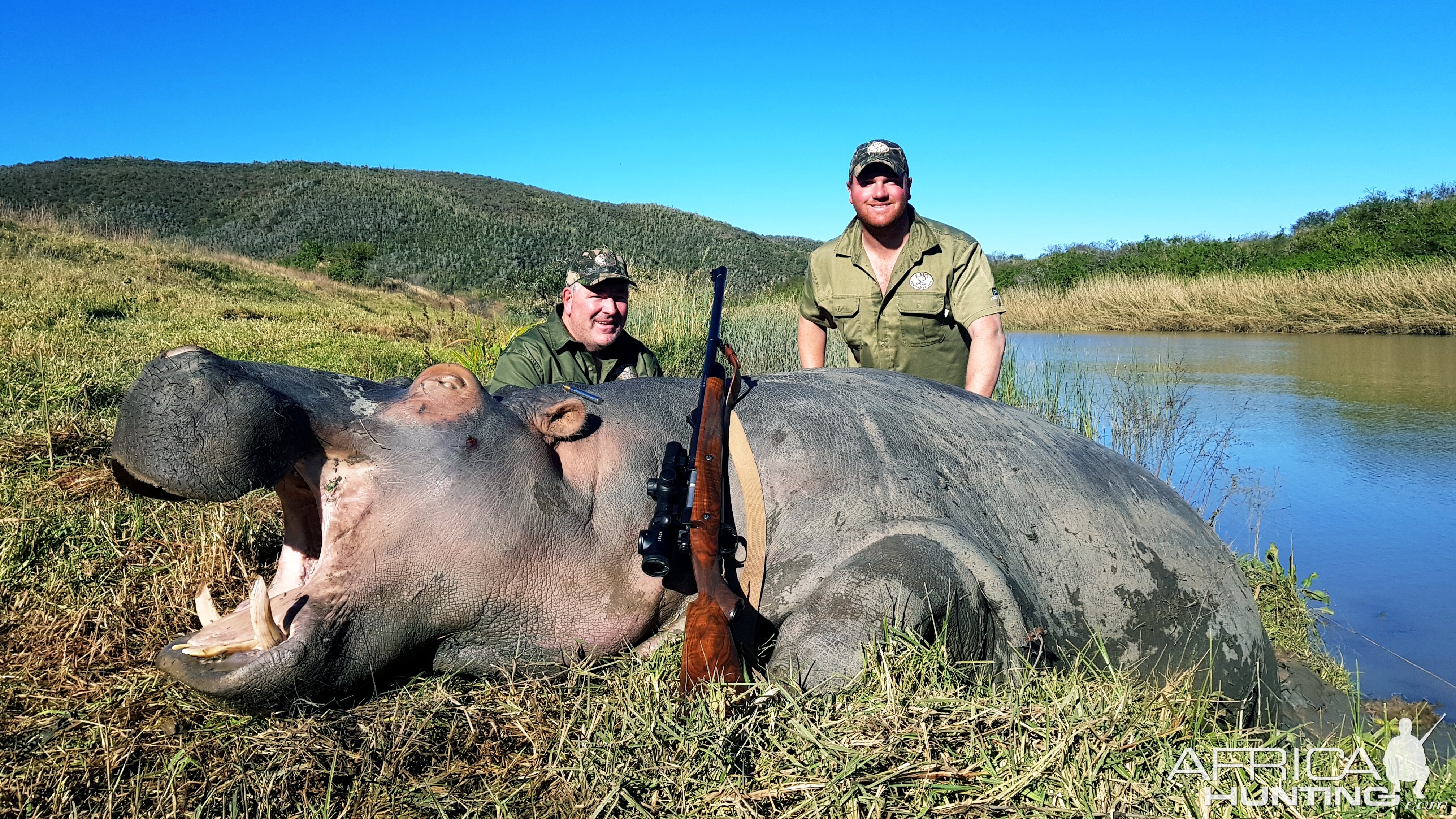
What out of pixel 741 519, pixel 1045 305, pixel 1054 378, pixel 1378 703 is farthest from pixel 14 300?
pixel 1045 305

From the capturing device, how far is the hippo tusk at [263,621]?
1.99 meters

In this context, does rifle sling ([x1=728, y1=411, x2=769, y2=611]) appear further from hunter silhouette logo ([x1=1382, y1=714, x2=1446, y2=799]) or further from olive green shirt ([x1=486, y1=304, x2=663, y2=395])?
olive green shirt ([x1=486, y1=304, x2=663, y2=395])

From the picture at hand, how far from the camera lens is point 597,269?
4.90m

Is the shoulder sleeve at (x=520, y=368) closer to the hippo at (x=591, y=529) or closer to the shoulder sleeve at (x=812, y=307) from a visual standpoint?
the shoulder sleeve at (x=812, y=307)

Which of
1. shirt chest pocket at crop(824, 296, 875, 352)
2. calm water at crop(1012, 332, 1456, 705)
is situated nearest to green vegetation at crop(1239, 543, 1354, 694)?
calm water at crop(1012, 332, 1456, 705)

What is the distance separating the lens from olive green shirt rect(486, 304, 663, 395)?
190 inches

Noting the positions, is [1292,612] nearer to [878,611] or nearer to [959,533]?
[959,533]

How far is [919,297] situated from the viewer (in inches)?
195

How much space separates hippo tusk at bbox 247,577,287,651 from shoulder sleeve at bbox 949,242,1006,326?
3.69 m

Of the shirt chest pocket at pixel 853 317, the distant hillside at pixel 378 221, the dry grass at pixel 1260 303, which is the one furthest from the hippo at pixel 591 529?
the distant hillside at pixel 378 221

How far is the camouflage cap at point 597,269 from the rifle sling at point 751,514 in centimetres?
242

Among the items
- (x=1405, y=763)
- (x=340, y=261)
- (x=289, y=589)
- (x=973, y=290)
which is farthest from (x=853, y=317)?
(x=340, y=261)

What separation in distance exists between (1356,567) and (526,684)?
18.0 feet

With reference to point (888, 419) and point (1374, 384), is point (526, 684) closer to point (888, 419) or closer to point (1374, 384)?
point (888, 419)
